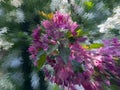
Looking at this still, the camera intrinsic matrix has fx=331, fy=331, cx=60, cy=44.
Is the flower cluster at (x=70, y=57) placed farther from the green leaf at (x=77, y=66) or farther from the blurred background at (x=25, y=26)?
the blurred background at (x=25, y=26)

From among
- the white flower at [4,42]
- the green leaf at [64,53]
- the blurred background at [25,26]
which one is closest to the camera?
the green leaf at [64,53]

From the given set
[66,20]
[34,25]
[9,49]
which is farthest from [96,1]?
[66,20]

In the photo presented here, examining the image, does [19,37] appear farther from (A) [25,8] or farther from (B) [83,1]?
(B) [83,1]

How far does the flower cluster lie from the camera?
39.7 inches

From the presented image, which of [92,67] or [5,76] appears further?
[5,76]

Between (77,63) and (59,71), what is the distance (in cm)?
6

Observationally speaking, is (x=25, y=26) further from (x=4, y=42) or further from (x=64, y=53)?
(x=64, y=53)

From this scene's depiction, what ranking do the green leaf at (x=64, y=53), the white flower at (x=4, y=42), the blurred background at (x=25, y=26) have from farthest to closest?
1. the blurred background at (x=25, y=26)
2. the white flower at (x=4, y=42)
3. the green leaf at (x=64, y=53)

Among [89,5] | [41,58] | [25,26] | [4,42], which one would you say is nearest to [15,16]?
[25,26]

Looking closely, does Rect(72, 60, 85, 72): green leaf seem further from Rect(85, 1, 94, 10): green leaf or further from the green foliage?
Rect(85, 1, 94, 10): green leaf

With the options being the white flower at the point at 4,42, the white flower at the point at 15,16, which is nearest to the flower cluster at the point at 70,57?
the white flower at the point at 4,42

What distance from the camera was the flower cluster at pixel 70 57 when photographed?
1.01 meters

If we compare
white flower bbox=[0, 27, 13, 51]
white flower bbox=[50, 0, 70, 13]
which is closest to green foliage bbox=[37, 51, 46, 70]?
white flower bbox=[0, 27, 13, 51]

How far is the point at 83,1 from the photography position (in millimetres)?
2189
